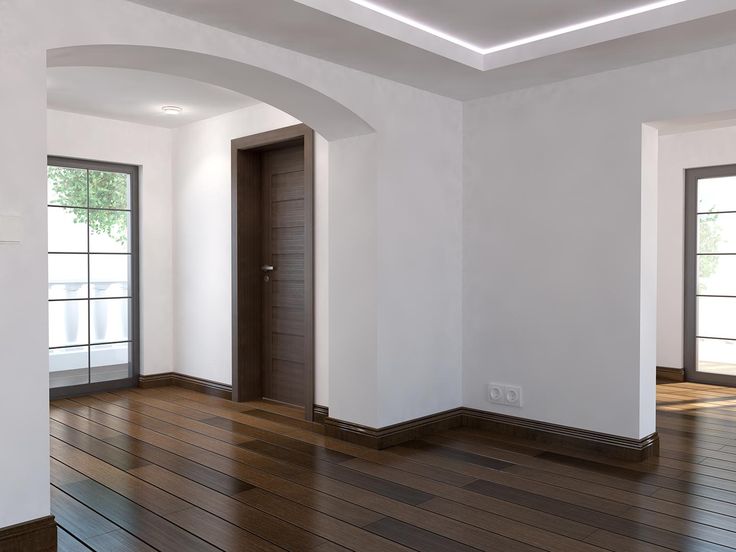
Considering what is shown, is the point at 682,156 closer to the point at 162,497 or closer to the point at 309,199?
the point at 309,199

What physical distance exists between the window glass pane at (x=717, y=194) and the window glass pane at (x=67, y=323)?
5788mm

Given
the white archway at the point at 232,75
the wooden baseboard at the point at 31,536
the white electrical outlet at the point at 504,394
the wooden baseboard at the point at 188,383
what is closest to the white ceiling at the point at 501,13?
the white archway at the point at 232,75

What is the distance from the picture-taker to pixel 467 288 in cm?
457

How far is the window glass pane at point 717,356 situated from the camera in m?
6.17

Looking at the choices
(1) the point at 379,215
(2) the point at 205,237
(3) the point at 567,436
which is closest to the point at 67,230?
(2) the point at 205,237

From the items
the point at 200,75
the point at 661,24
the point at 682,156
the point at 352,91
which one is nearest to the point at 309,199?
the point at 352,91

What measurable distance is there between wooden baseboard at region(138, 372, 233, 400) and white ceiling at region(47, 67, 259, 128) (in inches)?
89.6

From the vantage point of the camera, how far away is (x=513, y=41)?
3.73 meters

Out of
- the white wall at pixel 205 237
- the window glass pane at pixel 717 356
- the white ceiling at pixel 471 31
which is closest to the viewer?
the white ceiling at pixel 471 31

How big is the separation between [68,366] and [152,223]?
56.5 inches

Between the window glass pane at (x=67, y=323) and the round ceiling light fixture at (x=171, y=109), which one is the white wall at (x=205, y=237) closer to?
the round ceiling light fixture at (x=171, y=109)

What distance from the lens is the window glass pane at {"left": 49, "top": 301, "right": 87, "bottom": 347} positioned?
18.2 feet

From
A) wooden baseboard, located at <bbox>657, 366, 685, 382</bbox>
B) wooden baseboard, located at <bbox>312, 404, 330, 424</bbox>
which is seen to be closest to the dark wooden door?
wooden baseboard, located at <bbox>312, 404, 330, 424</bbox>

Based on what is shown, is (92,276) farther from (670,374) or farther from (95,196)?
(670,374)
